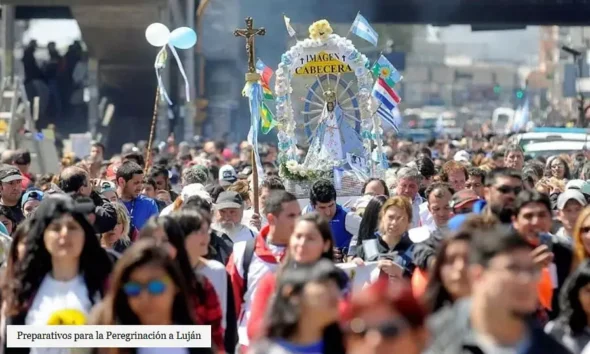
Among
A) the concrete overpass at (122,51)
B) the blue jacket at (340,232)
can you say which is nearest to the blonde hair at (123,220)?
the blue jacket at (340,232)

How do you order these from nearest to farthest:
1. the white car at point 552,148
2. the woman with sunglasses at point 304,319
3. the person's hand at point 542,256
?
the woman with sunglasses at point 304,319
the person's hand at point 542,256
the white car at point 552,148

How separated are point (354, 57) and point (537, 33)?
147 m

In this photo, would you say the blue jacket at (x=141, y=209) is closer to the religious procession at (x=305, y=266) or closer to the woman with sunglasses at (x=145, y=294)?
the religious procession at (x=305, y=266)

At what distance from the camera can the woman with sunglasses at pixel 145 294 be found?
21.8ft

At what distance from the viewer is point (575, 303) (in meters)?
7.52

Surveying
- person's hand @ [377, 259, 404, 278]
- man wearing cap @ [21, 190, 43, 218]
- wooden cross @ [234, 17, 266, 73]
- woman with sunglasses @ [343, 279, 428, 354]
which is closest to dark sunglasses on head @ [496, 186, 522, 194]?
person's hand @ [377, 259, 404, 278]

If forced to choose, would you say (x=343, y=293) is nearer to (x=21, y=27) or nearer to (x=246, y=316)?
(x=246, y=316)

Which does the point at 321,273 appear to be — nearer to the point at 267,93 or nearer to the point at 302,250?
the point at 302,250

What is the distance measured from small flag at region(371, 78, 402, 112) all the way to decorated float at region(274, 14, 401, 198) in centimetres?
140

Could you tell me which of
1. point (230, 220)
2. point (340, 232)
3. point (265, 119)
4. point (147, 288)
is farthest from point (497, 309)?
point (265, 119)

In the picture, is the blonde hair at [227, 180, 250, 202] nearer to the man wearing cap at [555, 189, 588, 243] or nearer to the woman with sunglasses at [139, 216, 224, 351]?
the man wearing cap at [555, 189, 588, 243]

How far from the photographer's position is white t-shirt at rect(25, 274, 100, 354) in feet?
24.8

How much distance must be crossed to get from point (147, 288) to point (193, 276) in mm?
1204

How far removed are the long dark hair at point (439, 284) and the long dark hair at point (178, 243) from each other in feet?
3.67
